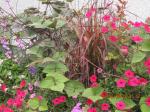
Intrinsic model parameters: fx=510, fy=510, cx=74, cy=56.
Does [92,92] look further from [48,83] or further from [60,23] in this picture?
[60,23]

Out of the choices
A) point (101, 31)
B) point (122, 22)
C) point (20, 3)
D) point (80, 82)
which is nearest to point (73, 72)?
point (80, 82)

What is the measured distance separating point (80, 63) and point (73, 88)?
0.20 m

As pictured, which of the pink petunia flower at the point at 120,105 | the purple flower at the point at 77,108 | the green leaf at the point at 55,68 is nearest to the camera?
the pink petunia flower at the point at 120,105

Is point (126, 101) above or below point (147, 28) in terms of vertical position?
below

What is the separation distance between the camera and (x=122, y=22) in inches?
163

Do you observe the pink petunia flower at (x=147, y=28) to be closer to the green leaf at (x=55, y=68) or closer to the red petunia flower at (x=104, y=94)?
the red petunia flower at (x=104, y=94)

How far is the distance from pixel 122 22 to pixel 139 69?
0.62m

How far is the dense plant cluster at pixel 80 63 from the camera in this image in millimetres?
3562

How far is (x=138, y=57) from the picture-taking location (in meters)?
3.52

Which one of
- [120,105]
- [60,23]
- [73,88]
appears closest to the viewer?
[120,105]

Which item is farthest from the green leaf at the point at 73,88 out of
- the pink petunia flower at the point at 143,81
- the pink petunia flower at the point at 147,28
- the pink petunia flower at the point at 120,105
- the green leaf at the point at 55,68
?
the pink petunia flower at the point at 147,28

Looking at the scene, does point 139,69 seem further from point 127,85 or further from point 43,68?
point 43,68

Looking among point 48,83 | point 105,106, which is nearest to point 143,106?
point 105,106

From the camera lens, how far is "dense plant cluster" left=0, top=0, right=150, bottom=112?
356 centimetres
